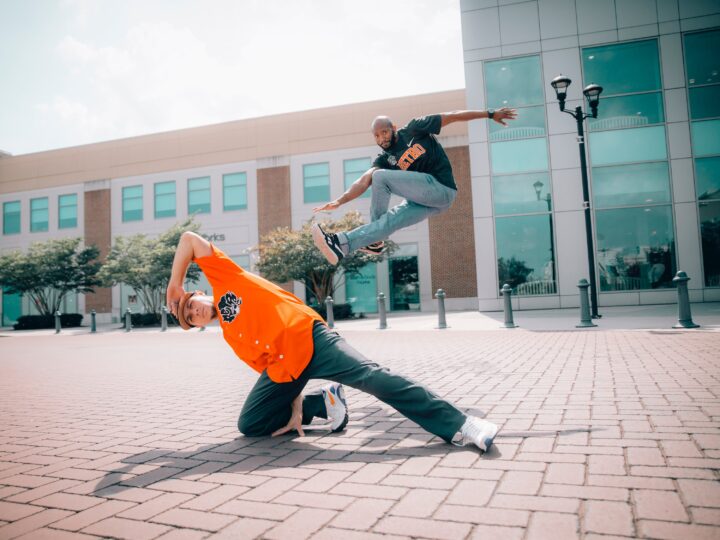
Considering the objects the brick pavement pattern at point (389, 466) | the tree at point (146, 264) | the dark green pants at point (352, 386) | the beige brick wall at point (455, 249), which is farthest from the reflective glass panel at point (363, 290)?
the dark green pants at point (352, 386)

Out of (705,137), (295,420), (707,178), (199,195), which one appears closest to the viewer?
(295,420)

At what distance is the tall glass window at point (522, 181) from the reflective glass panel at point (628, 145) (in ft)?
6.46

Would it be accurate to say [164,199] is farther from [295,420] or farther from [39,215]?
[295,420]

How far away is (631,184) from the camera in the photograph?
17.4 m

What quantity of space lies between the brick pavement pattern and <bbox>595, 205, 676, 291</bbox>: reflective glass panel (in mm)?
12982

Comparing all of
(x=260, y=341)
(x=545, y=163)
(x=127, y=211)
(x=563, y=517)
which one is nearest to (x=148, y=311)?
(x=127, y=211)

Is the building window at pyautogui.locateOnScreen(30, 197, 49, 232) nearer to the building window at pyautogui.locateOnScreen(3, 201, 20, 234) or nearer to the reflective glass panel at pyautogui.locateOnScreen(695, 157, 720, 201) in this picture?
the building window at pyautogui.locateOnScreen(3, 201, 20, 234)

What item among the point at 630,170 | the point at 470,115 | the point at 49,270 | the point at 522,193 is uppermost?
the point at 630,170

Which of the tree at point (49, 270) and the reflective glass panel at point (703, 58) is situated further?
the tree at point (49, 270)

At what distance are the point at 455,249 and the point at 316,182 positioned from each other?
946cm

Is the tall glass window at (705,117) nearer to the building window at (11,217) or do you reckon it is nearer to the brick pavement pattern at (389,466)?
the brick pavement pattern at (389,466)

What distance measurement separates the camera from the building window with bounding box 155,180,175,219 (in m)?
31.5

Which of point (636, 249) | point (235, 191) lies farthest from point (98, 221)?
point (636, 249)

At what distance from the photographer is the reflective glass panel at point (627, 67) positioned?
57.3ft
